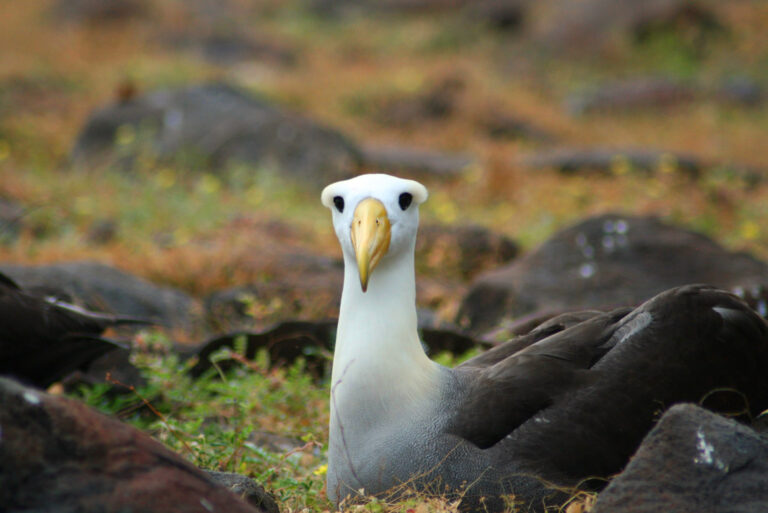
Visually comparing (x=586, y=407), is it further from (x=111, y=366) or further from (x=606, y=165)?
(x=606, y=165)

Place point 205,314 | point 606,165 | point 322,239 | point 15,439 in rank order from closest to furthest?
point 15,439, point 205,314, point 322,239, point 606,165

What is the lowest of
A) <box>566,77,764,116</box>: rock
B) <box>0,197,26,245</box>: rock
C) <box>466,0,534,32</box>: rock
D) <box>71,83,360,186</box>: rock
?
<box>0,197,26,245</box>: rock

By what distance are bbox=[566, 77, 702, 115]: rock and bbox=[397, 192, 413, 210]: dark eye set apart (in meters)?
12.1

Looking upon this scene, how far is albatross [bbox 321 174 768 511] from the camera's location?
2.71 metres

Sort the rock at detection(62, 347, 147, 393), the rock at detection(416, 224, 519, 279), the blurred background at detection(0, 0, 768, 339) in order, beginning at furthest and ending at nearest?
the rock at detection(416, 224, 519, 279), the blurred background at detection(0, 0, 768, 339), the rock at detection(62, 347, 147, 393)

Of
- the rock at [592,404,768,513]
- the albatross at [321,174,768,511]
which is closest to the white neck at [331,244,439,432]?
the albatross at [321,174,768,511]

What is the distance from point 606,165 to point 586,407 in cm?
756

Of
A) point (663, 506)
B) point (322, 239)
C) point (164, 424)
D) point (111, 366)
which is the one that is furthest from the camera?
point (322, 239)

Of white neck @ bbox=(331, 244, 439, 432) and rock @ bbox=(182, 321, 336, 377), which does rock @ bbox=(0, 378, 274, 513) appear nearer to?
white neck @ bbox=(331, 244, 439, 432)

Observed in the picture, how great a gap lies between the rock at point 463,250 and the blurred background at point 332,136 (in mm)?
16

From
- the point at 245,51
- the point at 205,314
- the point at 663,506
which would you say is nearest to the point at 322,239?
the point at 205,314

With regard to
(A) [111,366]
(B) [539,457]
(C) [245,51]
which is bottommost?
(A) [111,366]

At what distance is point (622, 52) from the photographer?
18359 mm

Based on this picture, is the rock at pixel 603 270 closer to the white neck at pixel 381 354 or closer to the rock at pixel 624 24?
the white neck at pixel 381 354
